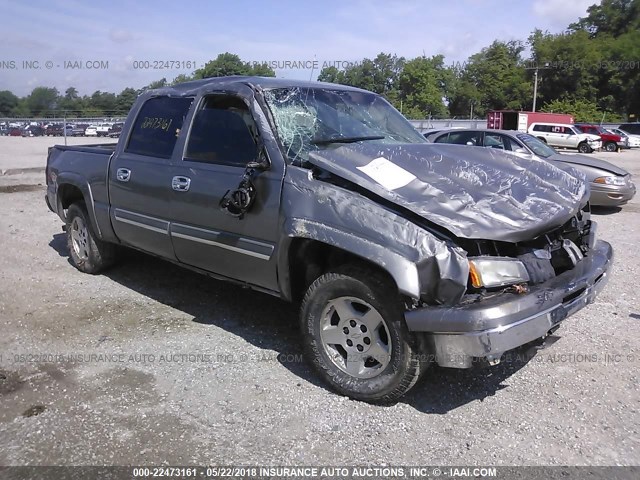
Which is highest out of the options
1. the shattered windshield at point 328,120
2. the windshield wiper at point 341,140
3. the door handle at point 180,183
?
the shattered windshield at point 328,120

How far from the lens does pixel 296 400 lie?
11.9 feet

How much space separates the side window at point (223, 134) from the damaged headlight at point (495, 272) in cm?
177

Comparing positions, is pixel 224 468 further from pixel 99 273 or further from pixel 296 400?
pixel 99 273

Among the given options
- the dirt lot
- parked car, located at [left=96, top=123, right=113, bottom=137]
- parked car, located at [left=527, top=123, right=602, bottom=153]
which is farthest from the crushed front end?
parked car, located at [left=527, top=123, right=602, bottom=153]

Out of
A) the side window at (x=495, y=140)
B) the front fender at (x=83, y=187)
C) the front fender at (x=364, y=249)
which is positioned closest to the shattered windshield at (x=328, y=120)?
the front fender at (x=364, y=249)

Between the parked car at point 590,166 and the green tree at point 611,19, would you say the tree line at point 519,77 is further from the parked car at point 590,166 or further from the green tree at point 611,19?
the parked car at point 590,166

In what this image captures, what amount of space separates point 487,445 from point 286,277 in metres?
1.62

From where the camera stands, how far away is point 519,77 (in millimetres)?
87375

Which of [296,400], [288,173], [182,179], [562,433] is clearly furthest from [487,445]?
[182,179]

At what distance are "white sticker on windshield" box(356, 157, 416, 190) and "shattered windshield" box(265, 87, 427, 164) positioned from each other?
55 centimetres

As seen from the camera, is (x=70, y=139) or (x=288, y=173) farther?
(x=70, y=139)

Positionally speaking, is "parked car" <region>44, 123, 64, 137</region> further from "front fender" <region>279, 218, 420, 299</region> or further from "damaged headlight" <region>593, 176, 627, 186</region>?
"front fender" <region>279, 218, 420, 299</region>

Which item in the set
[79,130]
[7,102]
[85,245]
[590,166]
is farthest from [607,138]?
[7,102]

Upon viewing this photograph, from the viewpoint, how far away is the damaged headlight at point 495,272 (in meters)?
3.19
